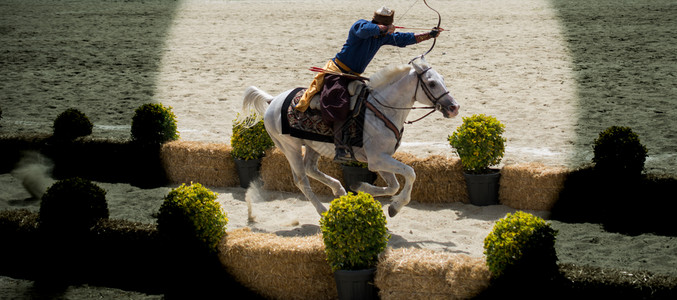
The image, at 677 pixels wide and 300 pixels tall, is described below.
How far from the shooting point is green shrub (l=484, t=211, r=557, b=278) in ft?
24.5

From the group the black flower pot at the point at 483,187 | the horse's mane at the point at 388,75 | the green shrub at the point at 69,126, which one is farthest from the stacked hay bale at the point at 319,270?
the green shrub at the point at 69,126

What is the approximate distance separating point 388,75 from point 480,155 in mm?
2152

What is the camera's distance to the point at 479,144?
11266 mm

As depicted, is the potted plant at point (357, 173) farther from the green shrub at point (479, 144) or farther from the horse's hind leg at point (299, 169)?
the green shrub at point (479, 144)

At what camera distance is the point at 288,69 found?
2120 cm

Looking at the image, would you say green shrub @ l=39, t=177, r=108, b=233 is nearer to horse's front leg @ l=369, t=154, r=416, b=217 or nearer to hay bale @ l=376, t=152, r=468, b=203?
horse's front leg @ l=369, t=154, r=416, b=217

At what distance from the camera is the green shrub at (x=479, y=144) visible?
1127 centimetres

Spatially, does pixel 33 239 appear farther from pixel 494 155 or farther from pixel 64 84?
pixel 64 84

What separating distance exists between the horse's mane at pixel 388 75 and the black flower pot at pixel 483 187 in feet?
7.22

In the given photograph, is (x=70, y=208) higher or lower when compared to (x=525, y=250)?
lower

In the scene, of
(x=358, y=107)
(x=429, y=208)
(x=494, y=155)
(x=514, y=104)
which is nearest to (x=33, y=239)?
(x=358, y=107)

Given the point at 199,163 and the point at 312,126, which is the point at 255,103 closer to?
the point at 312,126

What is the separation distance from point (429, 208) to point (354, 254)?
3.73 meters

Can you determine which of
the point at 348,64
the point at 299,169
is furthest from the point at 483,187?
the point at 348,64
